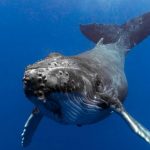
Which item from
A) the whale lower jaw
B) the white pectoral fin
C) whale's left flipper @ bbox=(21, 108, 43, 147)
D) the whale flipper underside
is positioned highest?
the whale flipper underside

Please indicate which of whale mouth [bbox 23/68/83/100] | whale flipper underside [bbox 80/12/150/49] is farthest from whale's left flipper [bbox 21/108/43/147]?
whale flipper underside [bbox 80/12/150/49]

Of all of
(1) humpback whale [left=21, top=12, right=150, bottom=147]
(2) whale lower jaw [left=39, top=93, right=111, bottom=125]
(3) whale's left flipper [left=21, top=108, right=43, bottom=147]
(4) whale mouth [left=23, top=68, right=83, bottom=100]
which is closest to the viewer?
(4) whale mouth [left=23, top=68, right=83, bottom=100]

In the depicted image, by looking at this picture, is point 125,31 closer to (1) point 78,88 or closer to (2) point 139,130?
(2) point 139,130

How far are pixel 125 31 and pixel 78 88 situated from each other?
8.73 metres

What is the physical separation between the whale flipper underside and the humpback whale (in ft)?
6.01

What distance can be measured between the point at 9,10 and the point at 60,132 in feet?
38.7

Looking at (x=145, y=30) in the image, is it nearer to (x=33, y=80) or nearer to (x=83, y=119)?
(x=83, y=119)

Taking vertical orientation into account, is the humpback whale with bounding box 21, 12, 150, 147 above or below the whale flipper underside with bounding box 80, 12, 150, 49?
below

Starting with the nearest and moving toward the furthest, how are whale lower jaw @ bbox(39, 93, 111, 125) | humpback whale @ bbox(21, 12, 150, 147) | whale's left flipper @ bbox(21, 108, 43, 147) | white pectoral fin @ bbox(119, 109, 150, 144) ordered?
humpback whale @ bbox(21, 12, 150, 147) < whale lower jaw @ bbox(39, 93, 111, 125) < white pectoral fin @ bbox(119, 109, 150, 144) < whale's left flipper @ bbox(21, 108, 43, 147)

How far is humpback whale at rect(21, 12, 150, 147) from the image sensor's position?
7.02 meters

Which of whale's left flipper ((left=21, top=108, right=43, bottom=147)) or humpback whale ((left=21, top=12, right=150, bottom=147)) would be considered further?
whale's left flipper ((left=21, top=108, right=43, bottom=147))

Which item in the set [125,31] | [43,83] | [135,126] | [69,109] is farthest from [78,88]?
[125,31]

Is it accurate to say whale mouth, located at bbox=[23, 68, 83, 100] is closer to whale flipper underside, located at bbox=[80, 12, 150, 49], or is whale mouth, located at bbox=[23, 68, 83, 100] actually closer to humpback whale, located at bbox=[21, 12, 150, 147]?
humpback whale, located at bbox=[21, 12, 150, 147]

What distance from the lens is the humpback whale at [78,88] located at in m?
7.02
